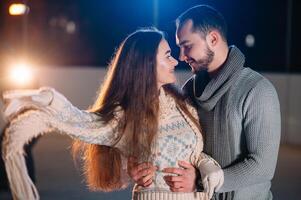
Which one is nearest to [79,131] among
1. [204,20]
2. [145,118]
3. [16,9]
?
[145,118]

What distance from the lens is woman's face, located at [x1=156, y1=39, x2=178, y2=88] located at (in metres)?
2.73

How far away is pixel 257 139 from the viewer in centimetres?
260

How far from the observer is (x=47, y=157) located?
931 cm

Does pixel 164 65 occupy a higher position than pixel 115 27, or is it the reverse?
pixel 164 65

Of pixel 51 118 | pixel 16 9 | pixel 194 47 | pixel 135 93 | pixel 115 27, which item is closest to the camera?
pixel 51 118

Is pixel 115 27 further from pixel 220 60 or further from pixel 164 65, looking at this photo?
pixel 164 65

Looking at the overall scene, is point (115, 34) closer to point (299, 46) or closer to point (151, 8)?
point (151, 8)

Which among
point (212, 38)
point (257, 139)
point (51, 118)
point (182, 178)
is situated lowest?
point (182, 178)

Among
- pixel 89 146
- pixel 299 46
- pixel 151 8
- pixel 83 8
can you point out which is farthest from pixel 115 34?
pixel 89 146

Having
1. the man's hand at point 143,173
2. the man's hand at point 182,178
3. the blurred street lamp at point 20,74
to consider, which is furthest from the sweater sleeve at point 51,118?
the blurred street lamp at point 20,74

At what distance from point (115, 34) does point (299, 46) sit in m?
4.43

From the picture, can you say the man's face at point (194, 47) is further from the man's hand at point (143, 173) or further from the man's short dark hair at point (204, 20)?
the man's hand at point (143, 173)

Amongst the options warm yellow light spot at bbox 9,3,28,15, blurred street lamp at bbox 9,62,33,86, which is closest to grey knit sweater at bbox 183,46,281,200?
blurred street lamp at bbox 9,62,33,86

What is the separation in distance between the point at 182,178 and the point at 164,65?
1.76 feet
